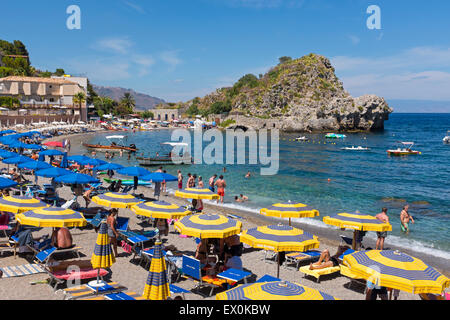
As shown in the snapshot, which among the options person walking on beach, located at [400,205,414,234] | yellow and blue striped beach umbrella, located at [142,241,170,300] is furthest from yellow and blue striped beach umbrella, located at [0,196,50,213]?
person walking on beach, located at [400,205,414,234]

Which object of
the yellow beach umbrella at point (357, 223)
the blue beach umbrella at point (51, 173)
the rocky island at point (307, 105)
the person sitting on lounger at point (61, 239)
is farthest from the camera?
the rocky island at point (307, 105)

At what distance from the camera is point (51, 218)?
9.13 metres

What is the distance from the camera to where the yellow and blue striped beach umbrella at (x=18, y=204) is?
1020 centimetres

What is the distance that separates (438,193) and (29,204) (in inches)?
1143

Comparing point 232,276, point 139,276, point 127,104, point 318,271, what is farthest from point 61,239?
point 127,104

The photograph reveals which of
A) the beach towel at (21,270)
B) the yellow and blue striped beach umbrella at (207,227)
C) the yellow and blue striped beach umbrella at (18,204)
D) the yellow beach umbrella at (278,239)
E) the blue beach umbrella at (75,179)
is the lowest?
the beach towel at (21,270)

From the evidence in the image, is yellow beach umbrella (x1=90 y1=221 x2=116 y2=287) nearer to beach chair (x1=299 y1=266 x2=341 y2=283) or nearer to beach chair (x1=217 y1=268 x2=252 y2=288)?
beach chair (x1=217 y1=268 x2=252 y2=288)

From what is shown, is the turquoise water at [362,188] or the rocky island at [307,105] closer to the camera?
the turquoise water at [362,188]

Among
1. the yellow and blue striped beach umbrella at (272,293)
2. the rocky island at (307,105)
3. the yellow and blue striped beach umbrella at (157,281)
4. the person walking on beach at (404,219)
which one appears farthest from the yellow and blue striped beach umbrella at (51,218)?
the rocky island at (307,105)

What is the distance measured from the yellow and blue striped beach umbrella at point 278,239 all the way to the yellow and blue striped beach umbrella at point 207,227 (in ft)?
1.44

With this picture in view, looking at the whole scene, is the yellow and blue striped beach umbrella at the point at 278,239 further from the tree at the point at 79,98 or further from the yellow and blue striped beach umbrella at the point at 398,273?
the tree at the point at 79,98

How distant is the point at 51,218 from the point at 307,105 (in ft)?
333

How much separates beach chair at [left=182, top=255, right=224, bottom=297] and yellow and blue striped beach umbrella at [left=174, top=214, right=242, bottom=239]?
701 millimetres
